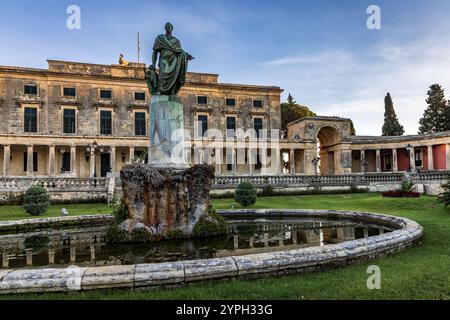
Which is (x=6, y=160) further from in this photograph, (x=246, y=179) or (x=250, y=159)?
(x=250, y=159)

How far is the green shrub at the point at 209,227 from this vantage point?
808 cm

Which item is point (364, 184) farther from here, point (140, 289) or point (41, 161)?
point (41, 161)

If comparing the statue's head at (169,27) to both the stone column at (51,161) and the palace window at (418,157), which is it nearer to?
the stone column at (51,161)

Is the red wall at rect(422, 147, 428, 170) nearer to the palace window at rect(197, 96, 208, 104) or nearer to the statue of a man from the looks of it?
the palace window at rect(197, 96, 208, 104)

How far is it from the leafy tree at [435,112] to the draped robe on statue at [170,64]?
55.3 meters

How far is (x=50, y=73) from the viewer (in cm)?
3603

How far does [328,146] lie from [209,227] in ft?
136

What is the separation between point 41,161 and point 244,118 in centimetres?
2604

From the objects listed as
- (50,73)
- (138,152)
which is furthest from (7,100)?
(138,152)

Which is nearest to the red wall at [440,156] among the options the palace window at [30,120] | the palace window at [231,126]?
the palace window at [231,126]

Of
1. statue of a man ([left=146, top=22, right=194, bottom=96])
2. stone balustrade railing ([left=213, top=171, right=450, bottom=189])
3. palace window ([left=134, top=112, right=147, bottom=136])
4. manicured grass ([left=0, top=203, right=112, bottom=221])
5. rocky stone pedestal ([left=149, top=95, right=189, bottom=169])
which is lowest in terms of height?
manicured grass ([left=0, top=203, right=112, bottom=221])

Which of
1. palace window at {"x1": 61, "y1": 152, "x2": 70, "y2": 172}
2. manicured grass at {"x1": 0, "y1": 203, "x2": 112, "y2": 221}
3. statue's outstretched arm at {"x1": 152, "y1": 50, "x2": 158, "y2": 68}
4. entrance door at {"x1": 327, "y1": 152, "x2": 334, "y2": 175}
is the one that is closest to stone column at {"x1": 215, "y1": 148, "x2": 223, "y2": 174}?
entrance door at {"x1": 327, "y1": 152, "x2": 334, "y2": 175}

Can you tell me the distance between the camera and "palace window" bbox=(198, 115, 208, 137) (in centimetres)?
4152

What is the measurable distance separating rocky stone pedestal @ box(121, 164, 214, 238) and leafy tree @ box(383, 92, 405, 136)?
57.2 metres
